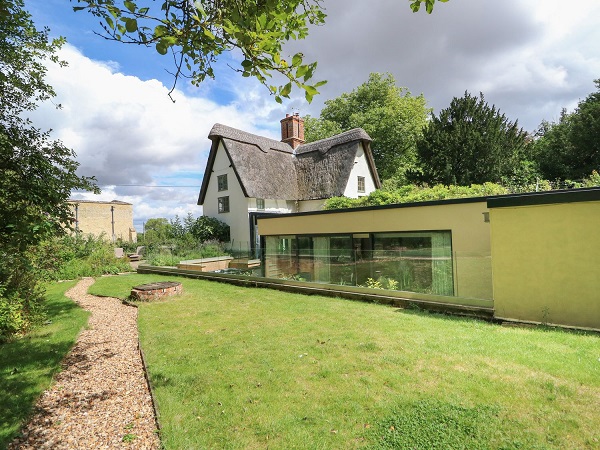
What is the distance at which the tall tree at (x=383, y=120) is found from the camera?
31.5 m

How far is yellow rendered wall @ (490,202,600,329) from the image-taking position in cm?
616

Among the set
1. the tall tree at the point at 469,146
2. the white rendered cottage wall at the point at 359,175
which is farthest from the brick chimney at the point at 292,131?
the tall tree at the point at 469,146

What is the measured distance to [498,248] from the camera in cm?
709

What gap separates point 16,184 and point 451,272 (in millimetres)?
9577

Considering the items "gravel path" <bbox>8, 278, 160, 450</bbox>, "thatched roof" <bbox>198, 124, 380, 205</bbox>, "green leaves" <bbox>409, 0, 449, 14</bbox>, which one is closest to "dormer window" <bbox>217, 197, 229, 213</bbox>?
"thatched roof" <bbox>198, 124, 380, 205</bbox>

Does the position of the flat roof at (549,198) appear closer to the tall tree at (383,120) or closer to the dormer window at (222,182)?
the dormer window at (222,182)

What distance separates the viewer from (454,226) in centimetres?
894

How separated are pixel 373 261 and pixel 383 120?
24972 millimetres

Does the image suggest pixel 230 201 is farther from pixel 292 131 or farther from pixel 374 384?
pixel 374 384

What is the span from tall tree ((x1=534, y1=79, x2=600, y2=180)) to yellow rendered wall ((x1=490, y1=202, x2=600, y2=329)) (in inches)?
991

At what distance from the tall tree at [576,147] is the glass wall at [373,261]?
24.4 meters

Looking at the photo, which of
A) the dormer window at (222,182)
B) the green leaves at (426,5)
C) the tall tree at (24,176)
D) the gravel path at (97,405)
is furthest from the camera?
the dormer window at (222,182)

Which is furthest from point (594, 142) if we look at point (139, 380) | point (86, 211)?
point (86, 211)

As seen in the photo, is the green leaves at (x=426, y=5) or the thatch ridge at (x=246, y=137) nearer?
the green leaves at (x=426, y=5)
